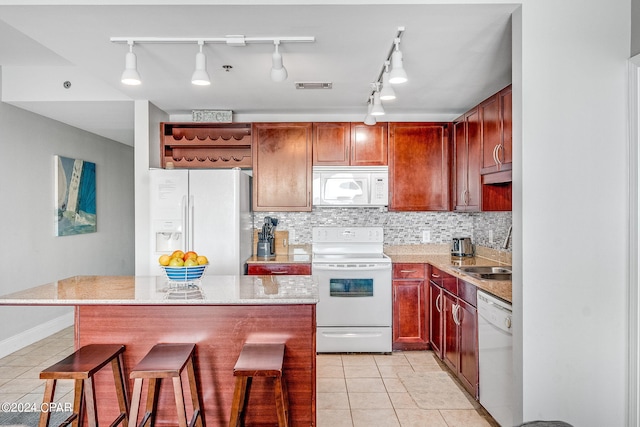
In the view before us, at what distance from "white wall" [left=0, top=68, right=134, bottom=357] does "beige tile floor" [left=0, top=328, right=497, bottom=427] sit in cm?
36

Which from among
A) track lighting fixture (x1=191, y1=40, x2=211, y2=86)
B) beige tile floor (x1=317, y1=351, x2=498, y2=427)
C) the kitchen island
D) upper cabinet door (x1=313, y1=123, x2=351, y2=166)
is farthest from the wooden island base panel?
upper cabinet door (x1=313, y1=123, x2=351, y2=166)

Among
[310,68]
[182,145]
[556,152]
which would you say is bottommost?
[556,152]

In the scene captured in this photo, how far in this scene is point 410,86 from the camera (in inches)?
131

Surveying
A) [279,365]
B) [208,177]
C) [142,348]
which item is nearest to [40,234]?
[208,177]

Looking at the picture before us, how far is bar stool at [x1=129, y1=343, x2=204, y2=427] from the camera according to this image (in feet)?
6.03

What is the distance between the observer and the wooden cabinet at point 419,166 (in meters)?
4.14

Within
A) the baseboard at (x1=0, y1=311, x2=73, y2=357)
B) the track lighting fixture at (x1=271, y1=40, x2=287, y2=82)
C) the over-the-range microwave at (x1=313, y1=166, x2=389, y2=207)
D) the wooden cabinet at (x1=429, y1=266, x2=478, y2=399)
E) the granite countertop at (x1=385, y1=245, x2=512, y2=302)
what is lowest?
the baseboard at (x1=0, y1=311, x2=73, y2=357)

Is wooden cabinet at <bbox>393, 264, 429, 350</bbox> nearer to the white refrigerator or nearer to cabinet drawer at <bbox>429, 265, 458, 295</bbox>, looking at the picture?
cabinet drawer at <bbox>429, 265, 458, 295</bbox>

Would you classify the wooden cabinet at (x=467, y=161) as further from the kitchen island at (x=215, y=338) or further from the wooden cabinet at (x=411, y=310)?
the kitchen island at (x=215, y=338)

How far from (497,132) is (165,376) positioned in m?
2.64

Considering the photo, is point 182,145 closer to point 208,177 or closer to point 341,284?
point 208,177

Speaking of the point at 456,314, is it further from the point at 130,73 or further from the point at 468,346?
the point at 130,73

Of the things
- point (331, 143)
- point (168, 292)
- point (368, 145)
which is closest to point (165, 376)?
point (168, 292)

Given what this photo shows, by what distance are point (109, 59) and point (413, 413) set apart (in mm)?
3109
